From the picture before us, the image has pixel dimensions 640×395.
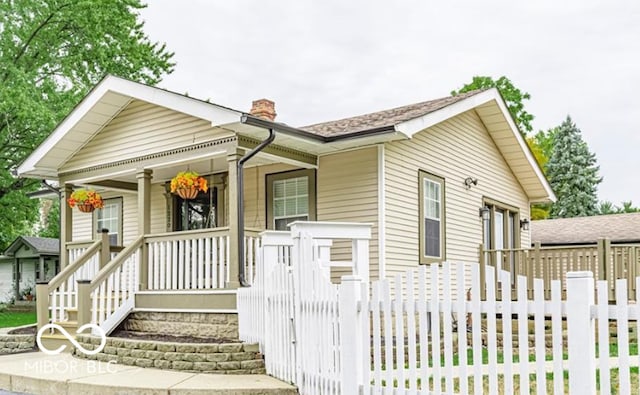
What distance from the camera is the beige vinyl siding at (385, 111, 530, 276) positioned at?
10656 millimetres

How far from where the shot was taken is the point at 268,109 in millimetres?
12781

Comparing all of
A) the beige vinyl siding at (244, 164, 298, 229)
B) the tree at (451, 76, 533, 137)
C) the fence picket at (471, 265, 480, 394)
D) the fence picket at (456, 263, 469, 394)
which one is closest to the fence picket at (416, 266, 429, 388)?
the fence picket at (456, 263, 469, 394)

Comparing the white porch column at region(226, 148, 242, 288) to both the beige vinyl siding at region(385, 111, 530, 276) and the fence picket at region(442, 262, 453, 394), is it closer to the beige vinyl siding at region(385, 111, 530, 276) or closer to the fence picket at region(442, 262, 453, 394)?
the beige vinyl siding at region(385, 111, 530, 276)

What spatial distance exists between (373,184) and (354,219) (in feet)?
2.27

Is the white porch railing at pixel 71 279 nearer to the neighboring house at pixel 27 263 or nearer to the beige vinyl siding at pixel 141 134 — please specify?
the beige vinyl siding at pixel 141 134

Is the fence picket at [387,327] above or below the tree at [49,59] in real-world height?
below

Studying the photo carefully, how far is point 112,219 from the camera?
1501 cm

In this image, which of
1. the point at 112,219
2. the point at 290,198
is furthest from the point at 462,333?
the point at 112,219

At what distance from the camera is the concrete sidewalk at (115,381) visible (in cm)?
646

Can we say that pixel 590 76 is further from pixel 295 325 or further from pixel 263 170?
pixel 295 325

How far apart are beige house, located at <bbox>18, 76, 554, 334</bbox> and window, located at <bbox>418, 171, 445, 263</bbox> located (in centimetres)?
3

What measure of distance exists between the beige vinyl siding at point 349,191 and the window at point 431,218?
1.26m

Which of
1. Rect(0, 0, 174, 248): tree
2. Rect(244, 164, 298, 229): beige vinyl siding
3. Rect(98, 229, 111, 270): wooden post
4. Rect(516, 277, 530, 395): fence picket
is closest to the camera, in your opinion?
Rect(516, 277, 530, 395): fence picket

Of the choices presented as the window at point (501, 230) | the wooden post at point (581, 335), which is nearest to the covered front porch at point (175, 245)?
the window at point (501, 230)
